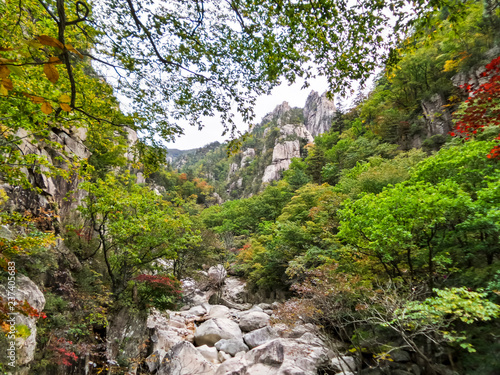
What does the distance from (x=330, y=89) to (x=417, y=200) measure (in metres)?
3.60

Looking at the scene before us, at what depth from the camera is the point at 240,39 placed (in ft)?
9.54

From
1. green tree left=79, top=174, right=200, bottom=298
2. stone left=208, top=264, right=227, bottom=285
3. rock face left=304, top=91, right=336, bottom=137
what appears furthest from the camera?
rock face left=304, top=91, right=336, bottom=137

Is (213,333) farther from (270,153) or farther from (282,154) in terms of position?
(270,153)

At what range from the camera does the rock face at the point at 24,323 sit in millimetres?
3356

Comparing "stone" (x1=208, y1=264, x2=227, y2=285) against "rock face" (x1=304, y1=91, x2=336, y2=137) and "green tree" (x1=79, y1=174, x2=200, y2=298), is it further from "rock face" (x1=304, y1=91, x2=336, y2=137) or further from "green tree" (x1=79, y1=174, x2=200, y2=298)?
"rock face" (x1=304, y1=91, x2=336, y2=137)

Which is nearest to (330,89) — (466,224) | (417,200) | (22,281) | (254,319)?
(417,200)

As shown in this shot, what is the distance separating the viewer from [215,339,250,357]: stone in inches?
322

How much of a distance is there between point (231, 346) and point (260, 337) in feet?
3.79

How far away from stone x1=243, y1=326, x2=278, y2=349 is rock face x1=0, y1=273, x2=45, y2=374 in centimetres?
667

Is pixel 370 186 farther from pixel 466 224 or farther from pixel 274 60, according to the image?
pixel 274 60

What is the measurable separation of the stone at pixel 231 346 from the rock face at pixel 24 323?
5995 mm

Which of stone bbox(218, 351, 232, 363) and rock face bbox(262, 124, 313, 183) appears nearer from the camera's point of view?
stone bbox(218, 351, 232, 363)

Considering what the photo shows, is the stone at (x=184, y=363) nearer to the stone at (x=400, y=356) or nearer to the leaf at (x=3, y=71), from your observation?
the stone at (x=400, y=356)

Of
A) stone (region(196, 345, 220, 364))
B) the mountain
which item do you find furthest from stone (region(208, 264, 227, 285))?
the mountain
